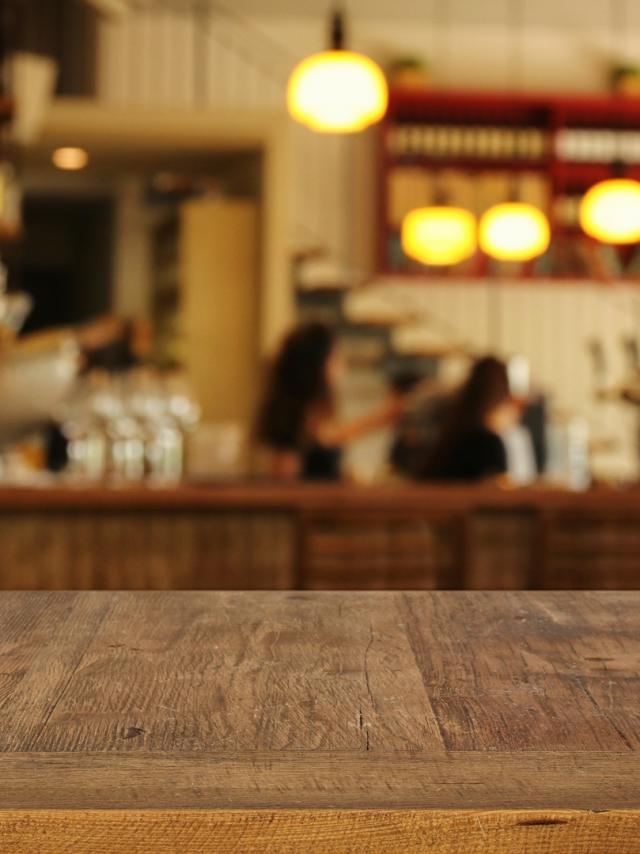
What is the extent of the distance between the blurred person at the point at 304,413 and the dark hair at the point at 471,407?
0.36m

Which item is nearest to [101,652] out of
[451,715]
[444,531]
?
[451,715]

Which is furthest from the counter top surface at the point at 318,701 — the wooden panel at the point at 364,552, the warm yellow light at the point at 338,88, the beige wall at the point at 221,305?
the beige wall at the point at 221,305

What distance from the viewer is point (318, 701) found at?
0.87 meters

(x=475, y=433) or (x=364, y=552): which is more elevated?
(x=475, y=433)

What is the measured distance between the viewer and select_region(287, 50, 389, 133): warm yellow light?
170 inches

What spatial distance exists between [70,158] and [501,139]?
336 centimetres

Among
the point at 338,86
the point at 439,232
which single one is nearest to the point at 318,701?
the point at 338,86

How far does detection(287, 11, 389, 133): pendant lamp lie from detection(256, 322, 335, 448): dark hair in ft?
3.23

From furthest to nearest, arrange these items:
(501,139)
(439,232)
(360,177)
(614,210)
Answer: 1. (360,177)
2. (501,139)
3. (439,232)
4. (614,210)

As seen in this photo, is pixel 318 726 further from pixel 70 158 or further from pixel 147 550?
pixel 70 158

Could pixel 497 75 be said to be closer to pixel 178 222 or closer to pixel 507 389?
pixel 178 222

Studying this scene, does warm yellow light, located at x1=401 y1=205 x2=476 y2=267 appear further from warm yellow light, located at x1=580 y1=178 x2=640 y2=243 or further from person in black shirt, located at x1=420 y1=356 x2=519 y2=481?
person in black shirt, located at x1=420 y1=356 x2=519 y2=481

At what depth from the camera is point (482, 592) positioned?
1270mm

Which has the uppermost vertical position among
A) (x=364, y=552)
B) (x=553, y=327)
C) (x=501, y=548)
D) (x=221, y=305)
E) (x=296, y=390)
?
(x=221, y=305)
